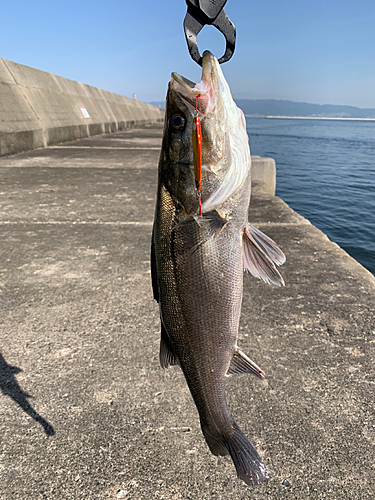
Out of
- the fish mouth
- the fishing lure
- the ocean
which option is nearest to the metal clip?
the fish mouth

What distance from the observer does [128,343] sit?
111 inches

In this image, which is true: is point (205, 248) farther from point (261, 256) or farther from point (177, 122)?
point (177, 122)

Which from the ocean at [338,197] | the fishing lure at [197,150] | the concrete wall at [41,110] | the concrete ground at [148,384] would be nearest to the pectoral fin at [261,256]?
the fishing lure at [197,150]

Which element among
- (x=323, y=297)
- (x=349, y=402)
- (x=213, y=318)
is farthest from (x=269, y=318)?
(x=213, y=318)

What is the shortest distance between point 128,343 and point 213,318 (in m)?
1.36

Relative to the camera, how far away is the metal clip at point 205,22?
1.47 m

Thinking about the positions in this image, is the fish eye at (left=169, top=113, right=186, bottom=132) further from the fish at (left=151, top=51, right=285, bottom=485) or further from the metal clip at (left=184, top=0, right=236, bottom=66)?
the metal clip at (left=184, top=0, right=236, bottom=66)

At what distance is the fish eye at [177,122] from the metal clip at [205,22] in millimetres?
232

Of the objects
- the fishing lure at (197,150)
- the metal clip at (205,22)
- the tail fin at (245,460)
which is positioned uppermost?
the metal clip at (205,22)

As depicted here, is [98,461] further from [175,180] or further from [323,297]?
[323,297]

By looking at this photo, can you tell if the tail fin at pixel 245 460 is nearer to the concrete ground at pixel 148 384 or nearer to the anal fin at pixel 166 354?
the concrete ground at pixel 148 384

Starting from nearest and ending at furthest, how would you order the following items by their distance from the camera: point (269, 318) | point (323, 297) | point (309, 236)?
point (269, 318) → point (323, 297) → point (309, 236)

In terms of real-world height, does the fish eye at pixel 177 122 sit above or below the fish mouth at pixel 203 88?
below

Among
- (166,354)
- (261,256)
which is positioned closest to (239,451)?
(166,354)
